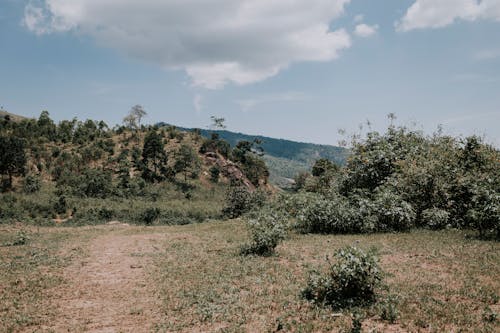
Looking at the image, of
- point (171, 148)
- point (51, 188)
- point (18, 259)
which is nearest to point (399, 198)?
point (18, 259)

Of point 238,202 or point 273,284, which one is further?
point 238,202

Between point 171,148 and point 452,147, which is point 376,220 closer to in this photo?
point 452,147

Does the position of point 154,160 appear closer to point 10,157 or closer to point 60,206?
point 10,157

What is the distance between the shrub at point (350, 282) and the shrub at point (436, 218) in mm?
10214

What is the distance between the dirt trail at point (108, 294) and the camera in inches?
298

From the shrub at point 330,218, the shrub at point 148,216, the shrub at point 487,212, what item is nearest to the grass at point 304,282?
the shrub at point 487,212

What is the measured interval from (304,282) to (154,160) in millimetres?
38266

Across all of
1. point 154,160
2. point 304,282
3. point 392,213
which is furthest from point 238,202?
point 304,282

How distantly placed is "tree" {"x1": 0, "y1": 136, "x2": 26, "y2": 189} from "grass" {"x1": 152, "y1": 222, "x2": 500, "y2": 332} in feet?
89.4

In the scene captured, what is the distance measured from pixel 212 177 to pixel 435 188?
35.6m

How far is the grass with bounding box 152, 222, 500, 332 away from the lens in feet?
22.8

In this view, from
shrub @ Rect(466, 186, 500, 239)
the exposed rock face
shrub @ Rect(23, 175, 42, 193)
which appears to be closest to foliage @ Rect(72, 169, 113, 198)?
shrub @ Rect(23, 175, 42, 193)

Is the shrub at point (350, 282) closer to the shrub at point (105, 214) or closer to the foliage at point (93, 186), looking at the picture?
the shrub at point (105, 214)

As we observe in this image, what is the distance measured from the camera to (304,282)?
9.58 m
